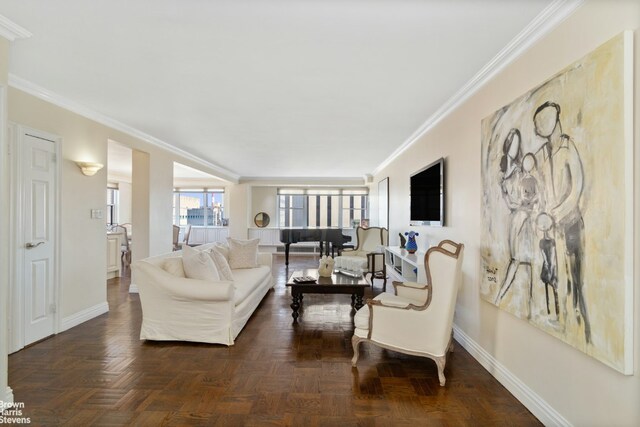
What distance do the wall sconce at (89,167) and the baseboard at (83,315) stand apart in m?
1.61

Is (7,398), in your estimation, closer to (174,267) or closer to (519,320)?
(174,267)

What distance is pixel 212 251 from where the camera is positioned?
155 inches

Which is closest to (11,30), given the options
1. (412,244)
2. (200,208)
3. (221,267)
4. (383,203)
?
(221,267)

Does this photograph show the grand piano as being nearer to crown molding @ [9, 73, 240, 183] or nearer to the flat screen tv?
crown molding @ [9, 73, 240, 183]

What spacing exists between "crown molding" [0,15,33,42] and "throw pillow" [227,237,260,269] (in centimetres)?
336

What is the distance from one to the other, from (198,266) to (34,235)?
1.58m

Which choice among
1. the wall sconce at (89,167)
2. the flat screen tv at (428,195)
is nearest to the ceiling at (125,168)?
the wall sconce at (89,167)

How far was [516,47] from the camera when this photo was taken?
7.23ft

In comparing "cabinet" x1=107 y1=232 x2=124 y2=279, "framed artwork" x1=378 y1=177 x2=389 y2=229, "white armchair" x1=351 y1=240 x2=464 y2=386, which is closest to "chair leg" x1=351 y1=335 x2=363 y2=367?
"white armchair" x1=351 y1=240 x2=464 y2=386

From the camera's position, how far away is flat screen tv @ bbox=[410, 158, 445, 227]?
A: 12.0ft

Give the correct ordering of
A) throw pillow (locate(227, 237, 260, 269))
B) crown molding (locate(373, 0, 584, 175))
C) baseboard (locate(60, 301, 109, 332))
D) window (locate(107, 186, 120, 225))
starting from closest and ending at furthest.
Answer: crown molding (locate(373, 0, 584, 175))
baseboard (locate(60, 301, 109, 332))
throw pillow (locate(227, 237, 260, 269))
window (locate(107, 186, 120, 225))

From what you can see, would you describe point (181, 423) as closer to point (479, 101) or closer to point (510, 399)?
point (510, 399)

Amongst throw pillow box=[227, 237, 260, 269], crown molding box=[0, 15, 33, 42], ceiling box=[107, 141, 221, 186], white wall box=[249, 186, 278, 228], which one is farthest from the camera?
white wall box=[249, 186, 278, 228]

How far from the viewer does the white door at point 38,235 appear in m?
3.03
